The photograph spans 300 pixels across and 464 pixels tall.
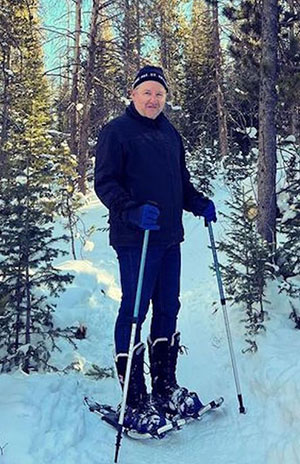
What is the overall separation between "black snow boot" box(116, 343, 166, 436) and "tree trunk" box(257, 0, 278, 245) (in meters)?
3.08

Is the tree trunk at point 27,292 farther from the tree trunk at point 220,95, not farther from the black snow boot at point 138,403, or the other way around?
the tree trunk at point 220,95

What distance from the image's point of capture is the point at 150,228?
3.65 meters

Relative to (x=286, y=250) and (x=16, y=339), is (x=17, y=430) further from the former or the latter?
(x=286, y=250)

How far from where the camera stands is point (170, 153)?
13.5ft

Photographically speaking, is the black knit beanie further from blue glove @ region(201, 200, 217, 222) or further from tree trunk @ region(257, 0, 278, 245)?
tree trunk @ region(257, 0, 278, 245)

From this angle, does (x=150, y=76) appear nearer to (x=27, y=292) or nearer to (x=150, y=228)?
(x=150, y=228)

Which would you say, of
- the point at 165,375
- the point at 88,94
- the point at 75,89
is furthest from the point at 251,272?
the point at 75,89

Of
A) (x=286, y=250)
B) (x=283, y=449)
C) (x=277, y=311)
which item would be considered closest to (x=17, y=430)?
(x=283, y=449)

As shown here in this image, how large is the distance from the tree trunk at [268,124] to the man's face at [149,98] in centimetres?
289

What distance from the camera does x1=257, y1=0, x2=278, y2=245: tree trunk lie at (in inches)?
255

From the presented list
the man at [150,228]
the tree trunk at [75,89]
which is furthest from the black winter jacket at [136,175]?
the tree trunk at [75,89]

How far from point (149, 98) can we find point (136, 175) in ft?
1.97

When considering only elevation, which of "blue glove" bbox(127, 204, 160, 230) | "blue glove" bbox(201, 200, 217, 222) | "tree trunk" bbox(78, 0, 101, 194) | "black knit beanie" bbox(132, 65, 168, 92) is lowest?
"blue glove" bbox(127, 204, 160, 230)

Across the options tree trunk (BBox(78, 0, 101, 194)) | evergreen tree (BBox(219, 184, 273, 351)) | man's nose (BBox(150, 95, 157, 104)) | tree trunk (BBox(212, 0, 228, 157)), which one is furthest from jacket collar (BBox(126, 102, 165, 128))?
tree trunk (BBox(212, 0, 228, 157))
